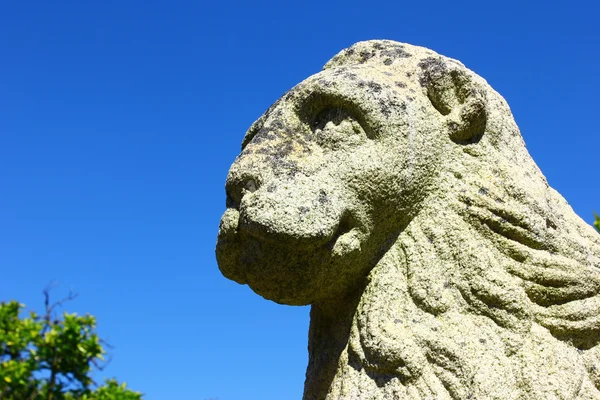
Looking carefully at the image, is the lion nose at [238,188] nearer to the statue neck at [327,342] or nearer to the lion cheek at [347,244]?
the lion cheek at [347,244]

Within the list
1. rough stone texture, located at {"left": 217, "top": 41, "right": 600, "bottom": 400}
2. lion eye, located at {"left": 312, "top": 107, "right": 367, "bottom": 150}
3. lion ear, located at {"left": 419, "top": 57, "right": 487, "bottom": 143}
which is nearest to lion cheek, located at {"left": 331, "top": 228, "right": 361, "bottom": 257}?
rough stone texture, located at {"left": 217, "top": 41, "right": 600, "bottom": 400}

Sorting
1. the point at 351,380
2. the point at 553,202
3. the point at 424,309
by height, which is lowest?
the point at 351,380

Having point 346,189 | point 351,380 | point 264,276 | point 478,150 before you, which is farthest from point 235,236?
point 478,150

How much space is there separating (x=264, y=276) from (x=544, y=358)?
4.24ft

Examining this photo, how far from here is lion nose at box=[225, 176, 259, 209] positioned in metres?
3.75

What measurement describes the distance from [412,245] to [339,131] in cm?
63

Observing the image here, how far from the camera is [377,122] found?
379 cm

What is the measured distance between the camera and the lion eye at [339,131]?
3.81 m

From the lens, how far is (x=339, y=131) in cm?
383

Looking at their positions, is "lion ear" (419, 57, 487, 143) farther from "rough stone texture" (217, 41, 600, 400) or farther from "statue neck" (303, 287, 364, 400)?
"statue neck" (303, 287, 364, 400)

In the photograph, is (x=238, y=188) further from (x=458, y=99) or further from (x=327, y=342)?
(x=458, y=99)

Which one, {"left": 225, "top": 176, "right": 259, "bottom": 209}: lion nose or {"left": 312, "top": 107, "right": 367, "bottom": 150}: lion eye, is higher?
{"left": 312, "top": 107, "right": 367, "bottom": 150}: lion eye

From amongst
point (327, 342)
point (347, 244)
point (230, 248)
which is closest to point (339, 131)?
point (347, 244)

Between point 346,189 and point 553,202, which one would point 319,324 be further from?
point 553,202
